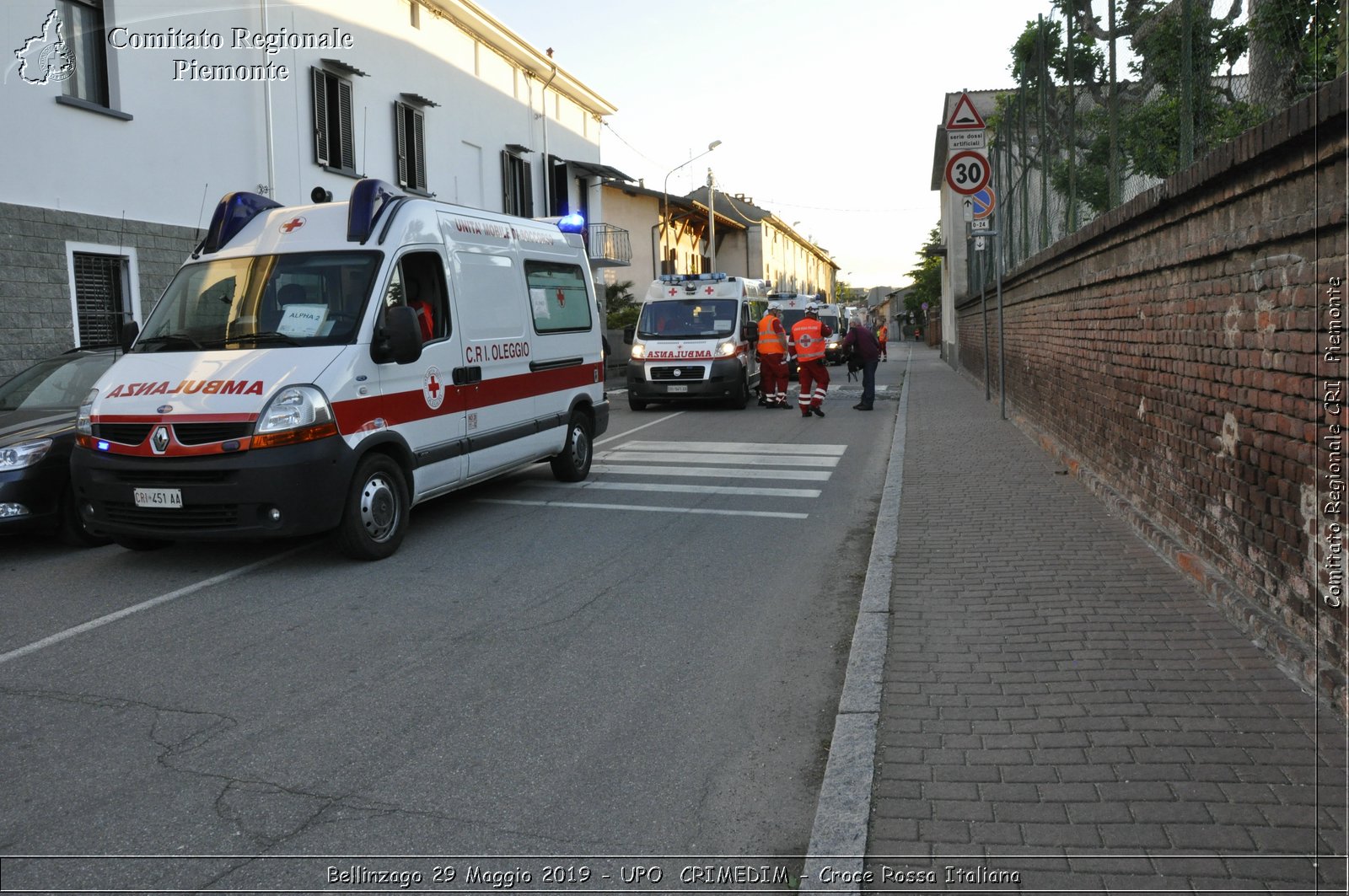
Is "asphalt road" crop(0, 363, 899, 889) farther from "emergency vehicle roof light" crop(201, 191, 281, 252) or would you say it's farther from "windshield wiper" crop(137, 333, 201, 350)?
"emergency vehicle roof light" crop(201, 191, 281, 252)

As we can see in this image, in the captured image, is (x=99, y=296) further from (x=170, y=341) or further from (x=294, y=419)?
(x=294, y=419)

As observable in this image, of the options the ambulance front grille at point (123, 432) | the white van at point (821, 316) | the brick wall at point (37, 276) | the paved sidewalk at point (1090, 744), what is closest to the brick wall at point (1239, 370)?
the paved sidewalk at point (1090, 744)

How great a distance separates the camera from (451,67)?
2578 centimetres

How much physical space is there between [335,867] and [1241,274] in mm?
4511

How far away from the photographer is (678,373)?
18.9 m

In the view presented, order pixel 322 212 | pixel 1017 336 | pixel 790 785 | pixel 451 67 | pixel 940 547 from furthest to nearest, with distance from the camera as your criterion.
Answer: pixel 451 67, pixel 1017 336, pixel 322 212, pixel 940 547, pixel 790 785

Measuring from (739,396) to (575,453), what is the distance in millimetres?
8987

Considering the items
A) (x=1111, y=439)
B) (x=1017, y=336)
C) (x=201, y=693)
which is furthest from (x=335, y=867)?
(x=1017, y=336)

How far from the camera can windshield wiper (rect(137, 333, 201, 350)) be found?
7.15 m

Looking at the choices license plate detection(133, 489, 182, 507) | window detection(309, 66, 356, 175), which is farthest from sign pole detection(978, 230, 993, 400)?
license plate detection(133, 489, 182, 507)

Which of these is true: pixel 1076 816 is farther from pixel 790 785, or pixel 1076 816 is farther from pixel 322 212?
pixel 322 212

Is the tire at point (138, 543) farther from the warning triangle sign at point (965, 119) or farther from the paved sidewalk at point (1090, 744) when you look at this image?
the warning triangle sign at point (965, 119)

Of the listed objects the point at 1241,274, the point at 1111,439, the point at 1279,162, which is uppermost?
the point at 1279,162

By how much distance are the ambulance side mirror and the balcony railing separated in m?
26.7
